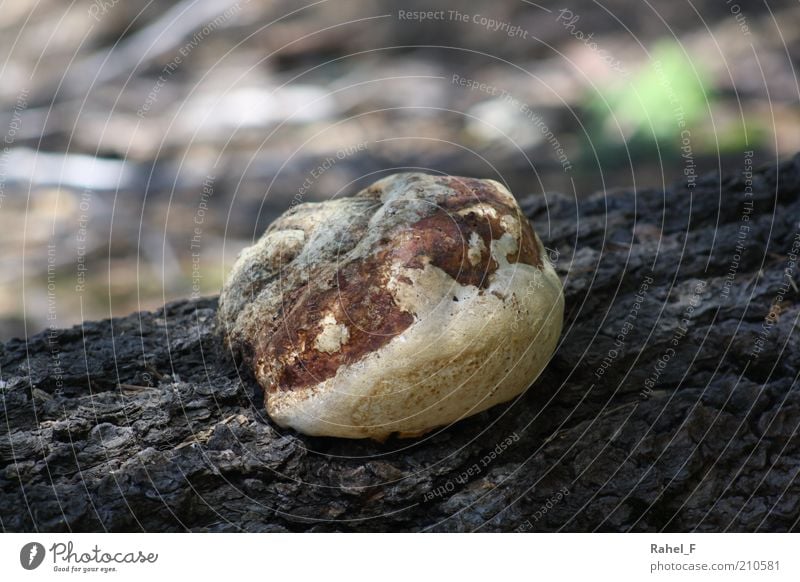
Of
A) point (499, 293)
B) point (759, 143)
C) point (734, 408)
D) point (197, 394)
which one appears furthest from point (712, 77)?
point (197, 394)

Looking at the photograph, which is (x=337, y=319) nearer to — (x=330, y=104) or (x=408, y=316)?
(x=408, y=316)

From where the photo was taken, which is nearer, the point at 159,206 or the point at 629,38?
the point at 159,206

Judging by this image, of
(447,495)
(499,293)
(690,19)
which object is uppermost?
(690,19)

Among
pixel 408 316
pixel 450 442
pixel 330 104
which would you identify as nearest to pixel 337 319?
pixel 408 316

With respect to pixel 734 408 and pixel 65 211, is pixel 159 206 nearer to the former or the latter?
pixel 65 211
